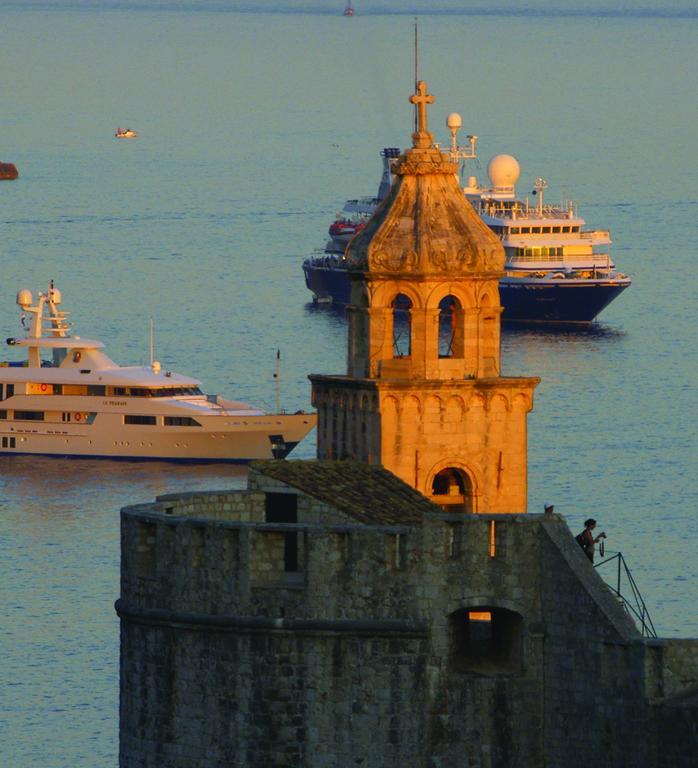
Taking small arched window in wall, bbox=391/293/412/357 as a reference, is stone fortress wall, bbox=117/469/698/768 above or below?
below

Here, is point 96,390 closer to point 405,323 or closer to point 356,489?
point 405,323

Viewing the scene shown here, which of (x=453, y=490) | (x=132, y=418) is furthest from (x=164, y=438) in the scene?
(x=453, y=490)

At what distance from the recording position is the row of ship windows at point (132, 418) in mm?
136625

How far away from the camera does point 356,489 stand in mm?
44281

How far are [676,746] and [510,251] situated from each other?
154 meters

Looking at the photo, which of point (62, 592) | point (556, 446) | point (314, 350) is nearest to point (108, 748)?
point (62, 592)

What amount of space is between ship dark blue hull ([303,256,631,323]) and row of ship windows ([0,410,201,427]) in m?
46.9

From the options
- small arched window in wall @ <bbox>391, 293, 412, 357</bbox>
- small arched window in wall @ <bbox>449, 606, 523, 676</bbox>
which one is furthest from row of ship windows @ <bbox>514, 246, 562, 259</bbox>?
small arched window in wall @ <bbox>449, 606, 523, 676</bbox>

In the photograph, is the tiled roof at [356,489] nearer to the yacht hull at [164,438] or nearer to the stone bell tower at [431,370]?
the stone bell tower at [431,370]

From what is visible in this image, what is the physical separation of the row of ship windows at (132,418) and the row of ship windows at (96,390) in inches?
34.0

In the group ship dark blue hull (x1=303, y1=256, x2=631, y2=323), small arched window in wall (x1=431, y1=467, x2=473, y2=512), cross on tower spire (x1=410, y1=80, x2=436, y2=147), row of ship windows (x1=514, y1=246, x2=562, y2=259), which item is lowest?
small arched window in wall (x1=431, y1=467, x2=473, y2=512)

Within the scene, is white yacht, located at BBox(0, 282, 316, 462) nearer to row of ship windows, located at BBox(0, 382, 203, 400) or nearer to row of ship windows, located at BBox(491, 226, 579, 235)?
row of ship windows, located at BBox(0, 382, 203, 400)

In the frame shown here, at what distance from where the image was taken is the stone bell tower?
185 feet

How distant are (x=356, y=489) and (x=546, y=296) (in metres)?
146
